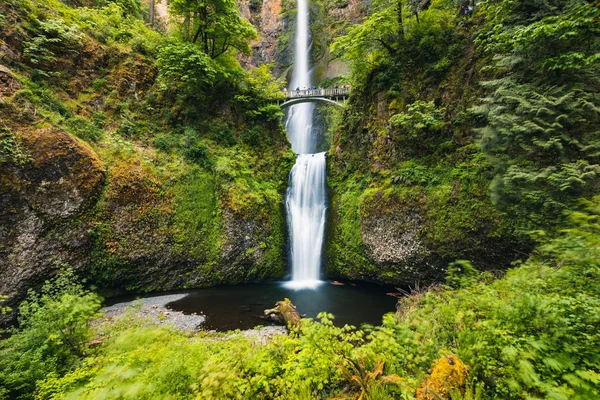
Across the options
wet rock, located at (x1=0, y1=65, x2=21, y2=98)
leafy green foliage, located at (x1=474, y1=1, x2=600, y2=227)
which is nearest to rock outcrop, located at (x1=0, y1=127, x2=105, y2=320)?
wet rock, located at (x1=0, y1=65, x2=21, y2=98)

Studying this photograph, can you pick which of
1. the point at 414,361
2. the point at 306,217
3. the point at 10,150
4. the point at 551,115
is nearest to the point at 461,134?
the point at 551,115

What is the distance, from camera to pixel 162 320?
24.4ft

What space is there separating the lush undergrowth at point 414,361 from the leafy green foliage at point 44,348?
2 centimetres

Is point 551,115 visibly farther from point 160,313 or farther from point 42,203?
point 42,203

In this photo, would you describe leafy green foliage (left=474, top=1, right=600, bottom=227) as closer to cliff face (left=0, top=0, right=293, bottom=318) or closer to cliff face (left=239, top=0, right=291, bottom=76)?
cliff face (left=0, top=0, right=293, bottom=318)

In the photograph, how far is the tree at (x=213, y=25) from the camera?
39.2 feet

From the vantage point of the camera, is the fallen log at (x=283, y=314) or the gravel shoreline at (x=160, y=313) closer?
the gravel shoreline at (x=160, y=313)

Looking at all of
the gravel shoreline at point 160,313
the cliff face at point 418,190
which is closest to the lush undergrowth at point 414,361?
the gravel shoreline at point 160,313

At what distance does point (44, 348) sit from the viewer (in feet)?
12.3

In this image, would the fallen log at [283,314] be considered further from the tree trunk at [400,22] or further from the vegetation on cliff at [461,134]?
the tree trunk at [400,22]

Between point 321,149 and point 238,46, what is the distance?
38.0 feet

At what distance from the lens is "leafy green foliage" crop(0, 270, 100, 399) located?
3.41 m

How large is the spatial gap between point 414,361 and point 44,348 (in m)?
5.43

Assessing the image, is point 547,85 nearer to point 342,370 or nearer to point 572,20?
point 572,20
